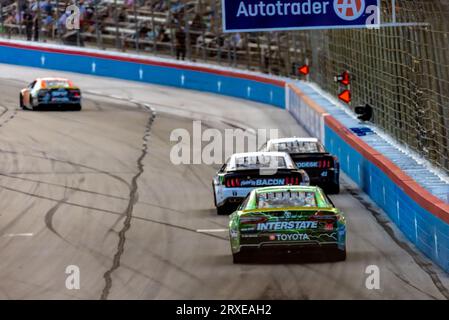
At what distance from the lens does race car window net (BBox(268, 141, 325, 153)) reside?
25109mm

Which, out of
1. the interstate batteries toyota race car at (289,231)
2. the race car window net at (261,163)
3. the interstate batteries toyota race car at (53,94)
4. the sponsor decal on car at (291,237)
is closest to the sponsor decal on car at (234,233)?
the interstate batteries toyota race car at (289,231)

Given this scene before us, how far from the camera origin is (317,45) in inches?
1638

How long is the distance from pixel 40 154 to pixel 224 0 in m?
7.98

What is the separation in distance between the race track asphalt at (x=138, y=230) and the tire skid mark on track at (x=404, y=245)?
16mm

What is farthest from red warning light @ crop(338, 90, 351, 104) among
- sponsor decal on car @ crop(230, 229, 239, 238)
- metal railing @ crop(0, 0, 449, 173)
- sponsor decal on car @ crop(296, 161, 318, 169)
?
A: sponsor decal on car @ crop(230, 229, 239, 238)

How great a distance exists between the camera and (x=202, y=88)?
4938 centimetres

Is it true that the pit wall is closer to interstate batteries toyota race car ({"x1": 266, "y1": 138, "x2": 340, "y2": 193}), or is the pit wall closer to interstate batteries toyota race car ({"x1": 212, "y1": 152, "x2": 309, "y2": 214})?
interstate batteries toyota race car ({"x1": 266, "y1": 138, "x2": 340, "y2": 193})

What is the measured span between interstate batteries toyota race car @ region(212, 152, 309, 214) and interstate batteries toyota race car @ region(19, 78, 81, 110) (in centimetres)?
1989

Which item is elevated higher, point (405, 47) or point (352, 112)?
point (405, 47)

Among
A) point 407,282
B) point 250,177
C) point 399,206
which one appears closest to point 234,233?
point 407,282

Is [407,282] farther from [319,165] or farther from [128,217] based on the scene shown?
[319,165]

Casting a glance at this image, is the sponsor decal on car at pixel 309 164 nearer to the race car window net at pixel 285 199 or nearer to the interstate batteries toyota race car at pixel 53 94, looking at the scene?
the race car window net at pixel 285 199
